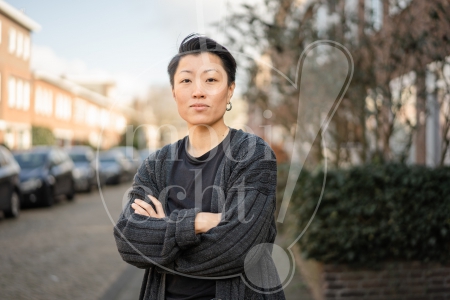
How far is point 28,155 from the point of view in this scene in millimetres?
15930

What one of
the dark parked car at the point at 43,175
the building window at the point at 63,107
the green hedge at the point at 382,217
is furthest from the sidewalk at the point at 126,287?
the building window at the point at 63,107

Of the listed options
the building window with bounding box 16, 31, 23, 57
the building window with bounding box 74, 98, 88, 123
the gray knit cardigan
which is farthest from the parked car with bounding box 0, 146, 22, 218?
the building window with bounding box 74, 98, 88, 123

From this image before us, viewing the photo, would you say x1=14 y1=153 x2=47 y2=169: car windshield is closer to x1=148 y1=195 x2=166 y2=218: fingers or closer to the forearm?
x1=148 y1=195 x2=166 y2=218: fingers

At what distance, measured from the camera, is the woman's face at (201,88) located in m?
2.28

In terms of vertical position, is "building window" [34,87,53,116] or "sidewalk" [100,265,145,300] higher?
"building window" [34,87,53,116]

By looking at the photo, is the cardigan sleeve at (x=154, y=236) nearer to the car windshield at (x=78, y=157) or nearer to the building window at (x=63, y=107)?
the car windshield at (x=78, y=157)

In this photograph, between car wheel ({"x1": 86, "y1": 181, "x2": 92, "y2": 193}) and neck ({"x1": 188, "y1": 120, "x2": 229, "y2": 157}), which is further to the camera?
car wheel ({"x1": 86, "y1": 181, "x2": 92, "y2": 193})

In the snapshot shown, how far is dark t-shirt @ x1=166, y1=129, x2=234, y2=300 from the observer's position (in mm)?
2223

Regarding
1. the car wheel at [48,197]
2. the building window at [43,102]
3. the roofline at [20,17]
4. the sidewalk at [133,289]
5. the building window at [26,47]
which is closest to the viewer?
the roofline at [20,17]

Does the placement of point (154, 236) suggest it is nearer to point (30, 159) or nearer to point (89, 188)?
point (30, 159)

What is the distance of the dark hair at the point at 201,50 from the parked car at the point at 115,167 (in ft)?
74.9

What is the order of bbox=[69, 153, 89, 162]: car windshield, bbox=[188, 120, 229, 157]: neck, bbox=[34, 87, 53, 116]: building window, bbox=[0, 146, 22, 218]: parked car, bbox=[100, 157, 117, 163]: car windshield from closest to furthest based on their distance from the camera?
bbox=[188, 120, 229, 157]: neck
bbox=[0, 146, 22, 218]: parked car
bbox=[69, 153, 89, 162]: car windshield
bbox=[100, 157, 117, 163]: car windshield
bbox=[34, 87, 53, 116]: building window

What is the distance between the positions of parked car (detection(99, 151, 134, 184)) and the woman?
22816mm

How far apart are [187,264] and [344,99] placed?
569 centimetres
